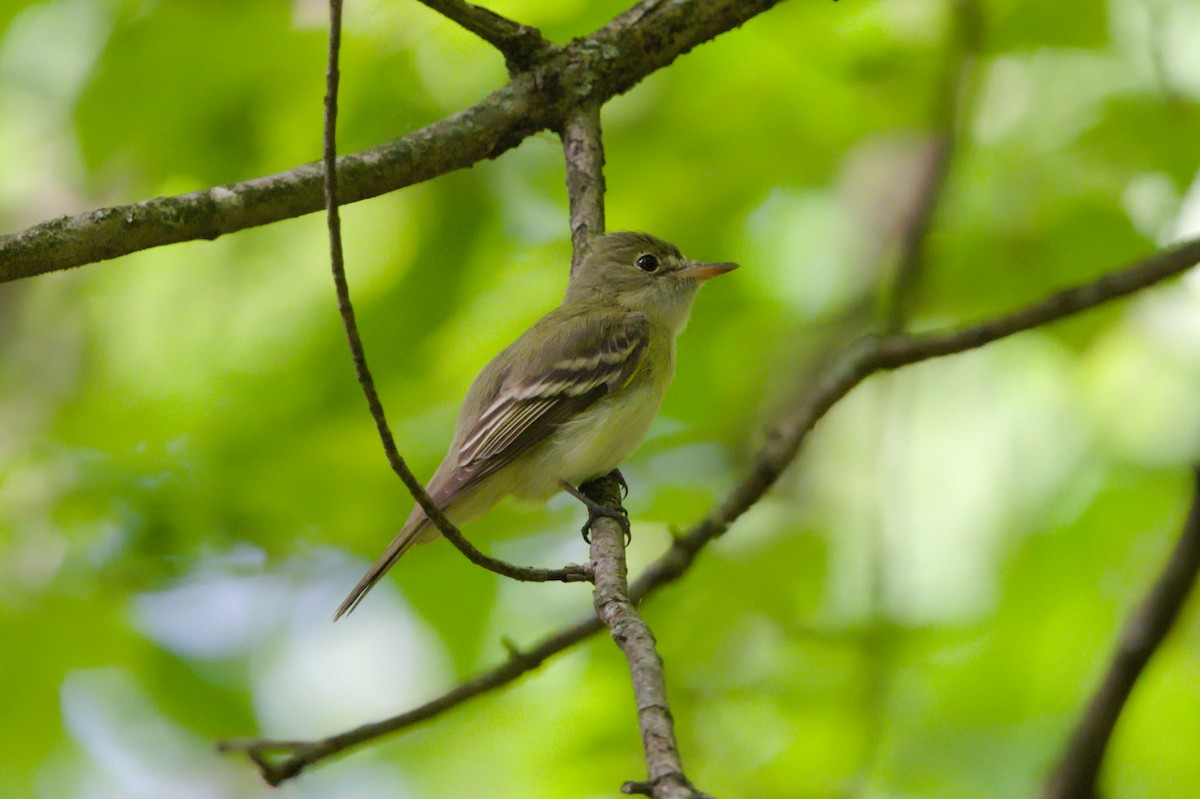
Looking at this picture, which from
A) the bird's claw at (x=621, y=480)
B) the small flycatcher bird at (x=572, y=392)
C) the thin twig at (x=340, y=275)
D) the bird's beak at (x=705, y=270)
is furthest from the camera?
the bird's beak at (x=705, y=270)

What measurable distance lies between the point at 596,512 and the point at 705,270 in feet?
5.13

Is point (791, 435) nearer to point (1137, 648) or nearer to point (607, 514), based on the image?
point (1137, 648)

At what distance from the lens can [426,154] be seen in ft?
14.6

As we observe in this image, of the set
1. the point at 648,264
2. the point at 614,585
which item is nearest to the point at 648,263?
the point at 648,264

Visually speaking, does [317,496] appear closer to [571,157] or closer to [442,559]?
[442,559]

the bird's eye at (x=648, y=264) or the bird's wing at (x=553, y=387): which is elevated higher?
the bird's eye at (x=648, y=264)

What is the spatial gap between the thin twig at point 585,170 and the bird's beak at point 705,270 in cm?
97

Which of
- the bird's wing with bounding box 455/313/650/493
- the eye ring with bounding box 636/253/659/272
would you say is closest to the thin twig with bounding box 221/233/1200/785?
the bird's wing with bounding box 455/313/650/493

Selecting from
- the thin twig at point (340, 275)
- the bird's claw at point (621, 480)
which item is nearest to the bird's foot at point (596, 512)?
the bird's claw at point (621, 480)

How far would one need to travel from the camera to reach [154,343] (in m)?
5.44

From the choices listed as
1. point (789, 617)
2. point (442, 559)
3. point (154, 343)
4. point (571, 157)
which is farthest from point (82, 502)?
point (789, 617)

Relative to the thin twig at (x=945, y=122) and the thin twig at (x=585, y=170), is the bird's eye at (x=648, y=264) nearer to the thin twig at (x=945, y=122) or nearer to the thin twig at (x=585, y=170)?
the thin twig at (x=585, y=170)

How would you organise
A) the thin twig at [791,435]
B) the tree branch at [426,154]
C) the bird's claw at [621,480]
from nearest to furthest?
the thin twig at [791,435] < the tree branch at [426,154] < the bird's claw at [621,480]

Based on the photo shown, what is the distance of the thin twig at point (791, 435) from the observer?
3109mm
